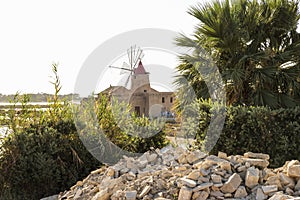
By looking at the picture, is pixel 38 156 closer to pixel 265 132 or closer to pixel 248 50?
pixel 265 132

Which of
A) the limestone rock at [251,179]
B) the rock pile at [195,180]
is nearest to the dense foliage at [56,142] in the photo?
the rock pile at [195,180]

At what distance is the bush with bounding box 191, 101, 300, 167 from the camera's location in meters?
4.77

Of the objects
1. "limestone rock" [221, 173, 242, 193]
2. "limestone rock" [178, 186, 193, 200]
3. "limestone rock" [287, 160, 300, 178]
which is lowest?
"limestone rock" [178, 186, 193, 200]

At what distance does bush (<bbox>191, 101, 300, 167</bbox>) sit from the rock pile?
1.20 metres

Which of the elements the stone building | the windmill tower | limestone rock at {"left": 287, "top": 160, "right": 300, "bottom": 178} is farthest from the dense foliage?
the windmill tower

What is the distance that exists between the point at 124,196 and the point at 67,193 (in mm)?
1101

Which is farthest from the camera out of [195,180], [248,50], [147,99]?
[147,99]

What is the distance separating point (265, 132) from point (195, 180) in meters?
2.02

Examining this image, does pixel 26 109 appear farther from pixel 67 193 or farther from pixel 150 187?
pixel 150 187

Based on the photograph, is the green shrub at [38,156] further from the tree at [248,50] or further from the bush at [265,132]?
the tree at [248,50]

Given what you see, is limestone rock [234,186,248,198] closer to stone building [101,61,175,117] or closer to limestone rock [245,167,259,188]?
limestone rock [245,167,259,188]

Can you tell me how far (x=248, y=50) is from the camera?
21.9 feet

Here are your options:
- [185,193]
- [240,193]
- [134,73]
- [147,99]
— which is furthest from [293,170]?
[134,73]

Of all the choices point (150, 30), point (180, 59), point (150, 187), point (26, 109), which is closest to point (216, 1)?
point (180, 59)
